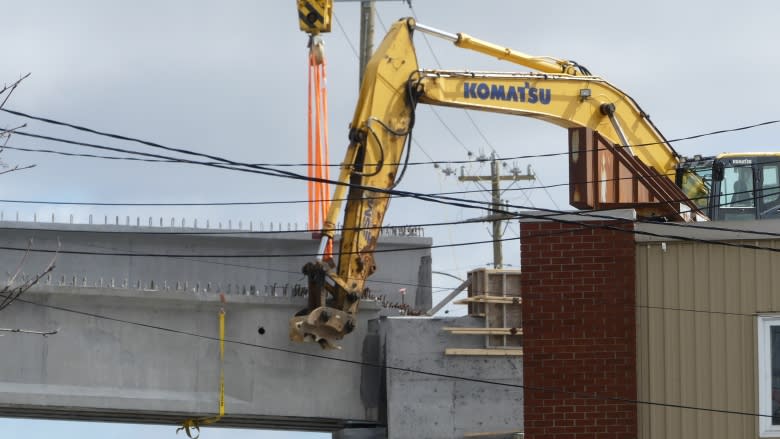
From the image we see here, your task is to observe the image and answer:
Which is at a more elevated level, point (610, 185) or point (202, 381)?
point (610, 185)

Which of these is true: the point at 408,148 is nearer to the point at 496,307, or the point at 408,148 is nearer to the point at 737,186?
the point at 496,307

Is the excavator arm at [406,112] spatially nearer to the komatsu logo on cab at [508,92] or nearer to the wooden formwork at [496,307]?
the komatsu logo on cab at [508,92]

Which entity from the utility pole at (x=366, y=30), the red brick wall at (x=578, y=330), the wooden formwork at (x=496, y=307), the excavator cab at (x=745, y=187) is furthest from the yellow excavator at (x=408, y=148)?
the red brick wall at (x=578, y=330)

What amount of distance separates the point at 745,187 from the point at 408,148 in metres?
5.39

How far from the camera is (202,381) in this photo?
25.7m

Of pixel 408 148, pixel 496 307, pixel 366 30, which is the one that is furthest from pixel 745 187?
pixel 366 30

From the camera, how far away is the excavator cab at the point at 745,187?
2577 cm

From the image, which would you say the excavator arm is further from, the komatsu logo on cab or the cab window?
the cab window

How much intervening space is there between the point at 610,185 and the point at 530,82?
20.7 feet

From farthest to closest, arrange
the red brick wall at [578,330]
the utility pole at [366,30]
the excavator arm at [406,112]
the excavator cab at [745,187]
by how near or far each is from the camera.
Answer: the utility pole at [366,30] → the excavator arm at [406,112] → the excavator cab at [745,187] → the red brick wall at [578,330]

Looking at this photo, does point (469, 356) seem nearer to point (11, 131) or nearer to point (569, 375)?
point (569, 375)

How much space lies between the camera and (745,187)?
25984 millimetres

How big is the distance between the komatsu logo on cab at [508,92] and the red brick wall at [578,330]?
396 inches

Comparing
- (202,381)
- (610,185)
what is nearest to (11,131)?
(610,185)
